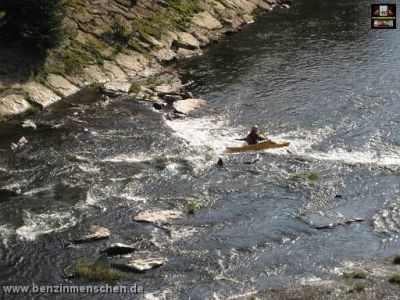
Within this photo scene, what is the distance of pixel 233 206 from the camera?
28.6 metres

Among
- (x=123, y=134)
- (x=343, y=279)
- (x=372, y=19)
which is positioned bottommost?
(x=343, y=279)

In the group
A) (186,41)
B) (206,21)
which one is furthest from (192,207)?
(206,21)

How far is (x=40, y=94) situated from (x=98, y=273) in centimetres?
2361

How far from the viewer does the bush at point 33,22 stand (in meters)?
43.9

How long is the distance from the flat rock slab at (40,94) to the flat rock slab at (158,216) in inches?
705

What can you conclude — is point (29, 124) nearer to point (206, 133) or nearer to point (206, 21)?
point (206, 133)

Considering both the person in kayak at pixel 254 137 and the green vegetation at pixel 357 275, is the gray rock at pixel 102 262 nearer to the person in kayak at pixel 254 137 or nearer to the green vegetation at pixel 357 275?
the green vegetation at pixel 357 275

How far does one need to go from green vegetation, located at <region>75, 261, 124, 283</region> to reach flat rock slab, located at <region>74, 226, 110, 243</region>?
259 cm

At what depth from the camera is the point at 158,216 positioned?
89.8ft

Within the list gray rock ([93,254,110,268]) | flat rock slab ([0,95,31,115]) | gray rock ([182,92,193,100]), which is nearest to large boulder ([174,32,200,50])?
gray rock ([182,92,193,100])

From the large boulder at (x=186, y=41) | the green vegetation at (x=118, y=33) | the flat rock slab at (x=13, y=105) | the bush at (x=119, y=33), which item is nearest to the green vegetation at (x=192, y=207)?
the flat rock slab at (x=13, y=105)

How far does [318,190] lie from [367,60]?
87.1ft

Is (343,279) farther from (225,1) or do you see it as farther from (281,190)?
(225,1)

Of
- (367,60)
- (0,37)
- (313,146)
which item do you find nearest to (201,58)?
(367,60)
